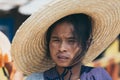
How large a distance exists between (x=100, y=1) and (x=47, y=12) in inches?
12.2

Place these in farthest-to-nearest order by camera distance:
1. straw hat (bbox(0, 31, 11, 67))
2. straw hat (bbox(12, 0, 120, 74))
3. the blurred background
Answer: the blurred background, straw hat (bbox(0, 31, 11, 67)), straw hat (bbox(12, 0, 120, 74))

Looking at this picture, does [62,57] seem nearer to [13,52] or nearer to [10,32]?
[13,52]

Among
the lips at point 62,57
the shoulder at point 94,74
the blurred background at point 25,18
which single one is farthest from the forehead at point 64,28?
the blurred background at point 25,18

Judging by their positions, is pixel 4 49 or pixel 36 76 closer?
pixel 36 76

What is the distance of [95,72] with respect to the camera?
2566 millimetres

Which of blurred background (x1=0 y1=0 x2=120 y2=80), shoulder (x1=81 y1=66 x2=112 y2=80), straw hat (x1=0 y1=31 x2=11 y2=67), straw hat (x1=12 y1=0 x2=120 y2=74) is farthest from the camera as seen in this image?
blurred background (x1=0 y1=0 x2=120 y2=80)

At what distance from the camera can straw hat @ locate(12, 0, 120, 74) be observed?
95.7 inches

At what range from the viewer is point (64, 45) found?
2.45 meters

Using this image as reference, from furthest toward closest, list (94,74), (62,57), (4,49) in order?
1. (4,49)
2. (94,74)
3. (62,57)

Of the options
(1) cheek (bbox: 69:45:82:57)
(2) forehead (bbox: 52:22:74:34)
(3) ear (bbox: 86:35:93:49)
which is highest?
(2) forehead (bbox: 52:22:74:34)

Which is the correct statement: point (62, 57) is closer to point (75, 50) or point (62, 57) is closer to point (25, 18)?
point (75, 50)

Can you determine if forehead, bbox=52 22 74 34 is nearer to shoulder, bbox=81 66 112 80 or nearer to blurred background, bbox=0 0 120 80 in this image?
shoulder, bbox=81 66 112 80

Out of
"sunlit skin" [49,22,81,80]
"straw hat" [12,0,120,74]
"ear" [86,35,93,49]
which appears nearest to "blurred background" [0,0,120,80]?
"straw hat" [12,0,120,74]

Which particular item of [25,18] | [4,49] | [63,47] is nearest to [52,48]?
[63,47]
